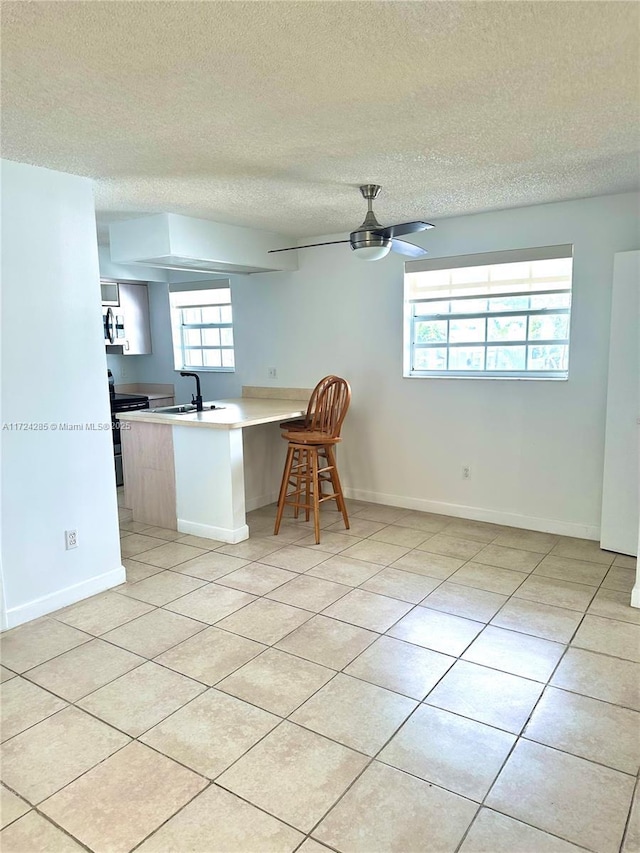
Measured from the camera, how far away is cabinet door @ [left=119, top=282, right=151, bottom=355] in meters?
6.18

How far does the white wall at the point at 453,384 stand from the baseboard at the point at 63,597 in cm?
233

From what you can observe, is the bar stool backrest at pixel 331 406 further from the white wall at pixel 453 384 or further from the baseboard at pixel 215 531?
the baseboard at pixel 215 531

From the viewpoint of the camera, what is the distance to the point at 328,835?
164cm

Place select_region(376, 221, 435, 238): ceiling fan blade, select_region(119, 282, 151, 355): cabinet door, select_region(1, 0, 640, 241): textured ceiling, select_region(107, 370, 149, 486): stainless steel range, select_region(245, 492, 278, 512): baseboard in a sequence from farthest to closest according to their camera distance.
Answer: select_region(119, 282, 151, 355): cabinet door < select_region(107, 370, 149, 486): stainless steel range < select_region(245, 492, 278, 512): baseboard < select_region(376, 221, 435, 238): ceiling fan blade < select_region(1, 0, 640, 241): textured ceiling

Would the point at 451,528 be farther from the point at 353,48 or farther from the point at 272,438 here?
the point at 353,48

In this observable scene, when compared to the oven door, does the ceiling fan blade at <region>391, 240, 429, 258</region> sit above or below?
above

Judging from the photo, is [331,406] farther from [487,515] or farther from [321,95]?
[321,95]

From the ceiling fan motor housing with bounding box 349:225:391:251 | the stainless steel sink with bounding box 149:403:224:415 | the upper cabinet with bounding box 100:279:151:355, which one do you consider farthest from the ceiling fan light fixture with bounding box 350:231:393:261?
the upper cabinet with bounding box 100:279:151:355

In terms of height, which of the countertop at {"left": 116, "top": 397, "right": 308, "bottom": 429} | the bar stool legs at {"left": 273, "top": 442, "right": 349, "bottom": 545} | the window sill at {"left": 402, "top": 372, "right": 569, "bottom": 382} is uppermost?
the window sill at {"left": 402, "top": 372, "right": 569, "bottom": 382}

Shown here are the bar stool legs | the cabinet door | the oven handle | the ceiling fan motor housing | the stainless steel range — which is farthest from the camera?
the cabinet door

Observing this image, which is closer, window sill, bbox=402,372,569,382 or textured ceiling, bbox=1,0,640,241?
textured ceiling, bbox=1,0,640,241

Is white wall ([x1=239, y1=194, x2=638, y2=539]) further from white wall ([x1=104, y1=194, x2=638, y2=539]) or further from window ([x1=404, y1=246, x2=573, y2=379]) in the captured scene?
window ([x1=404, y1=246, x2=573, y2=379])

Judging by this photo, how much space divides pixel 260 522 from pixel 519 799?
9.86 ft

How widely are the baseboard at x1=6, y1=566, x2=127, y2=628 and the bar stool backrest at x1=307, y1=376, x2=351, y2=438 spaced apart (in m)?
1.71
